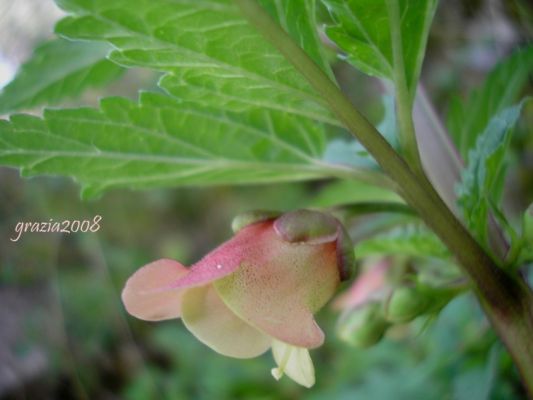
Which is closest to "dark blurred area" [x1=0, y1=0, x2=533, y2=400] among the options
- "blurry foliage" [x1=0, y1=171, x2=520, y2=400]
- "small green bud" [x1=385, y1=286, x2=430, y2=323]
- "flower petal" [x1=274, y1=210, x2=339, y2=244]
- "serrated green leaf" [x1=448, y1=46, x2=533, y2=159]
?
"blurry foliage" [x1=0, y1=171, x2=520, y2=400]

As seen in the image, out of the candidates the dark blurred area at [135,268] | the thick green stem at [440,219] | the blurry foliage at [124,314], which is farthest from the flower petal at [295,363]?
the blurry foliage at [124,314]

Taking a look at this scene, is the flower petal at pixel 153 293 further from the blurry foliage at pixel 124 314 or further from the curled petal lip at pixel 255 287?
the blurry foliage at pixel 124 314

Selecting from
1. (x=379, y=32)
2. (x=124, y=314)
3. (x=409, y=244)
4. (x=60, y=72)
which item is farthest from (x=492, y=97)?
(x=124, y=314)

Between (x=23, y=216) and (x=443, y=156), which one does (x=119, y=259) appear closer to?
(x=23, y=216)

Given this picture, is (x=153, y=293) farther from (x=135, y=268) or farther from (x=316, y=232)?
(x=135, y=268)

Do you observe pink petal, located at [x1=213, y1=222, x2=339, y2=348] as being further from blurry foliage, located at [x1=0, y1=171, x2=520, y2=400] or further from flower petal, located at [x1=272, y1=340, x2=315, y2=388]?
blurry foliage, located at [x1=0, y1=171, x2=520, y2=400]

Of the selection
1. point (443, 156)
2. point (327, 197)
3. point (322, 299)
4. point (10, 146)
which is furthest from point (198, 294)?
point (327, 197)
